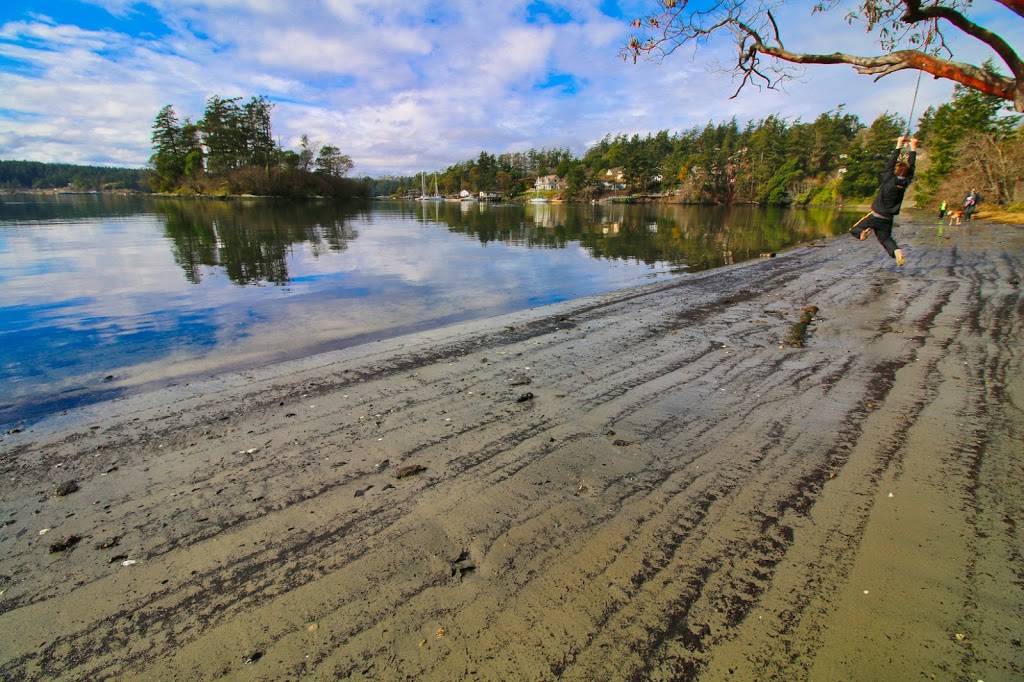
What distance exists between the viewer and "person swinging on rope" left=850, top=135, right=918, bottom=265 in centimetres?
748

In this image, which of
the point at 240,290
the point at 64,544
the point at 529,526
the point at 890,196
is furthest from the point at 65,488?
the point at 890,196

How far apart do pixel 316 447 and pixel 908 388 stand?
6453mm

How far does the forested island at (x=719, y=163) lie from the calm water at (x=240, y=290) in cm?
3202

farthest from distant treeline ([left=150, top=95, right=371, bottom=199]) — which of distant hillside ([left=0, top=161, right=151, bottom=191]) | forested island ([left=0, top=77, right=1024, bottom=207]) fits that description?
distant hillside ([left=0, top=161, right=151, bottom=191])

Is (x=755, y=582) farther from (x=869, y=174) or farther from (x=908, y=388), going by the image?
(x=869, y=174)

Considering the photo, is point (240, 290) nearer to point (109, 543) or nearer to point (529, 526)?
point (109, 543)

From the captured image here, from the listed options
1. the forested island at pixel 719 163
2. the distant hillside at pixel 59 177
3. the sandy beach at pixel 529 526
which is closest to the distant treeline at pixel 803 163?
the forested island at pixel 719 163

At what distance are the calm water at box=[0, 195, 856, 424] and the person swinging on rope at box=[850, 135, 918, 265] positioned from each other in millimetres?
5684

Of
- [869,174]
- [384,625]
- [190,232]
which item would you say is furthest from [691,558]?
[869,174]

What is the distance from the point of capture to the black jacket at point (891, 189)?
7723 mm

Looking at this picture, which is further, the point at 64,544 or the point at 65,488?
the point at 65,488

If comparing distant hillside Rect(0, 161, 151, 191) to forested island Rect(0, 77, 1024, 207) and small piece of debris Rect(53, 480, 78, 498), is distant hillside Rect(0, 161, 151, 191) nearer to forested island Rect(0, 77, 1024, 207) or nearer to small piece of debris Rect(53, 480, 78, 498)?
forested island Rect(0, 77, 1024, 207)

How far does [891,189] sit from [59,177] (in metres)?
210

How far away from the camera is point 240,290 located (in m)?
11.6
